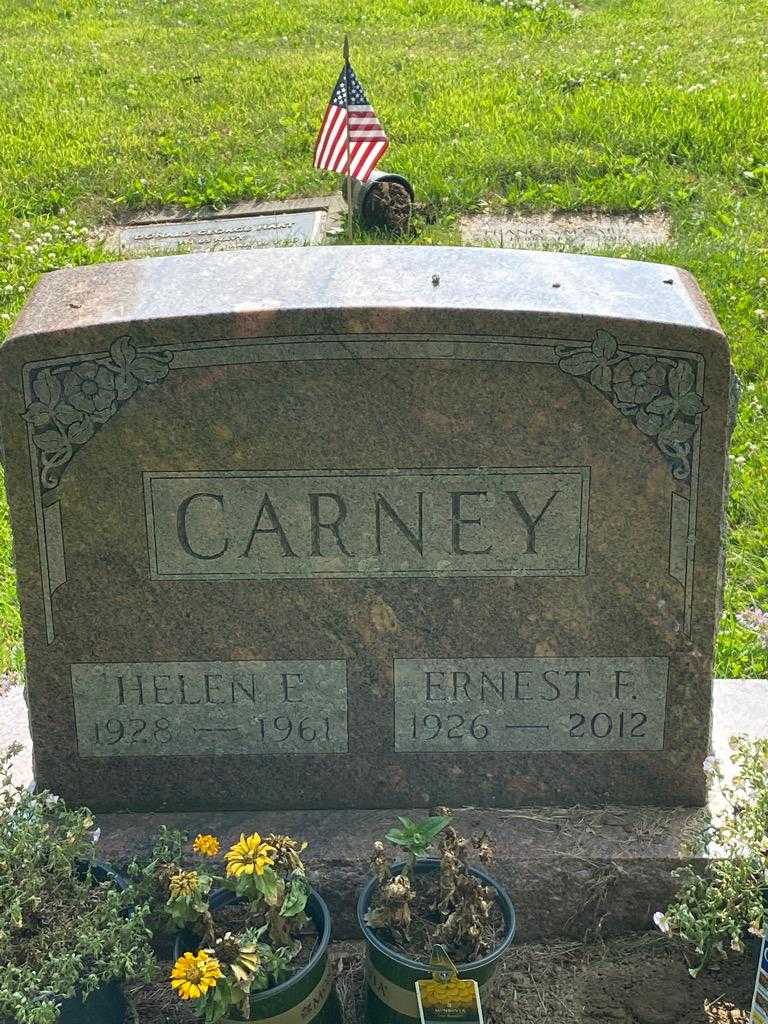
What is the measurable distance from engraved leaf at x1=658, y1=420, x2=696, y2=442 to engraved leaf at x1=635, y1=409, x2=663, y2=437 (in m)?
0.02

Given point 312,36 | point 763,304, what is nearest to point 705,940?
point 763,304

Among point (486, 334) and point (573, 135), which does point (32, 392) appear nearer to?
point (486, 334)

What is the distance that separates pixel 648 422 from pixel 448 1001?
4.56 ft

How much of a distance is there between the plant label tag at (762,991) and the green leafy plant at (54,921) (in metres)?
1.35

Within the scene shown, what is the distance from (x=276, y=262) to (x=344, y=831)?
147cm

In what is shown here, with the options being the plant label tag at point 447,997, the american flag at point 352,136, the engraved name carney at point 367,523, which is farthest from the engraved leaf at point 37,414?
the american flag at point 352,136

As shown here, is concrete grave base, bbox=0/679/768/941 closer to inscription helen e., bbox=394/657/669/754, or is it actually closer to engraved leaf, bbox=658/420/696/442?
inscription helen e., bbox=394/657/669/754

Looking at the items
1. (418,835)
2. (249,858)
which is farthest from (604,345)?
(249,858)

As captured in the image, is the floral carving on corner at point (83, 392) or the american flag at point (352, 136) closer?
the floral carving on corner at point (83, 392)

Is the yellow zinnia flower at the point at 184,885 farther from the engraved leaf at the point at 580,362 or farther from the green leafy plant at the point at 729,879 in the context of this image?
the engraved leaf at the point at 580,362

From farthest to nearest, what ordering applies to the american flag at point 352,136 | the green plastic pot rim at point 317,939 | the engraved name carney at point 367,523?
the american flag at point 352,136 < the engraved name carney at point 367,523 < the green plastic pot rim at point 317,939

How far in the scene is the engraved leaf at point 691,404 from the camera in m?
3.13

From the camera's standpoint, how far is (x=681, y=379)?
312cm

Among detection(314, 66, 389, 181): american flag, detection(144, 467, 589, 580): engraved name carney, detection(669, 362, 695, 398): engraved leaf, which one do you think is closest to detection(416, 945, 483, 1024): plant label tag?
detection(144, 467, 589, 580): engraved name carney
